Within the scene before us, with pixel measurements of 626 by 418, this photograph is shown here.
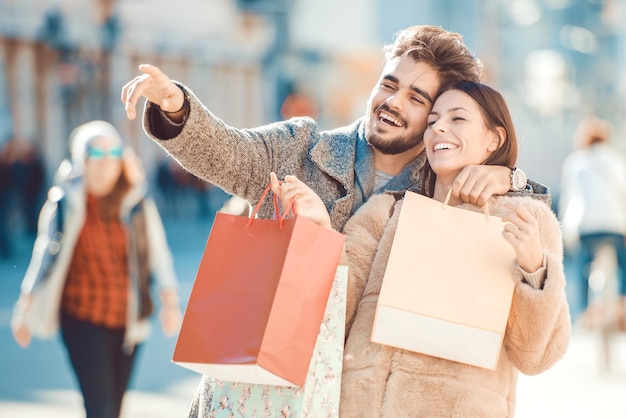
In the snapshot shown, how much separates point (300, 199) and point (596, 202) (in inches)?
301

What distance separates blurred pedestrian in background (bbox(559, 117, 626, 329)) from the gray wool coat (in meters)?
6.97

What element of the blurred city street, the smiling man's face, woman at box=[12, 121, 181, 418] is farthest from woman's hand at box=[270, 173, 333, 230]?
the blurred city street

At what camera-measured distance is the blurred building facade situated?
1030 inches

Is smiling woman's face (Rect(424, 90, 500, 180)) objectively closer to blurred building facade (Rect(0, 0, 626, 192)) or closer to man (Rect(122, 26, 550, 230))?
man (Rect(122, 26, 550, 230))

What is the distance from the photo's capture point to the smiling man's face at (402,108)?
3686 mm

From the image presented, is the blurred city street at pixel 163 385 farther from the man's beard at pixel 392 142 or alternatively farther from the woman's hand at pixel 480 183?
the woman's hand at pixel 480 183

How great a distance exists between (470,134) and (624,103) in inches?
1974

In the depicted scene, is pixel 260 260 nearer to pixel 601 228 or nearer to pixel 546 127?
pixel 601 228

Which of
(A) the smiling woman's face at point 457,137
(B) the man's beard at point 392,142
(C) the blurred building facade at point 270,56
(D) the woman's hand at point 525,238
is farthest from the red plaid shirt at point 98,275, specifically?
(C) the blurred building facade at point 270,56

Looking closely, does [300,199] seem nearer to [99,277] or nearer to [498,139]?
[498,139]

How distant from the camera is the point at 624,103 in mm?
51312

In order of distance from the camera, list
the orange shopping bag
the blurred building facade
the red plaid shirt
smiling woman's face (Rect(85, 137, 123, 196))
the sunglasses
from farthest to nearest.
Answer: the blurred building facade < the sunglasses < smiling woman's face (Rect(85, 137, 123, 196)) < the red plaid shirt < the orange shopping bag

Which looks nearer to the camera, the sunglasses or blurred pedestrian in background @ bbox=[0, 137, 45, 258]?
the sunglasses

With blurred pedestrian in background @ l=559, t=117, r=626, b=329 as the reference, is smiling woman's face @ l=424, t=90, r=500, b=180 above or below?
below
